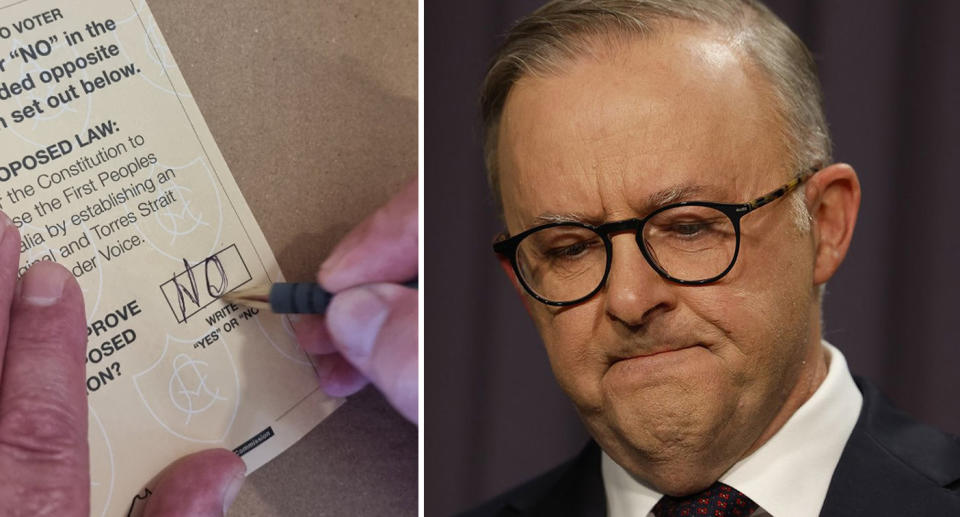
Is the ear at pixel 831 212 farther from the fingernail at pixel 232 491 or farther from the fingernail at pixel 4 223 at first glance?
the fingernail at pixel 4 223

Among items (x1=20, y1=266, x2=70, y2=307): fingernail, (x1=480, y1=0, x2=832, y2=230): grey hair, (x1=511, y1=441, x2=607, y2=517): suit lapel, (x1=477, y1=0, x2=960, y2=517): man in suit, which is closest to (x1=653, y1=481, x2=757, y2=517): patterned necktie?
(x1=477, y1=0, x2=960, y2=517): man in suit

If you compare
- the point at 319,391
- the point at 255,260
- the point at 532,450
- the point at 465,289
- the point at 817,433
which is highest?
the point at 255,260

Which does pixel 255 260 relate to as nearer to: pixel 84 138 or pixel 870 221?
pixel 84 138

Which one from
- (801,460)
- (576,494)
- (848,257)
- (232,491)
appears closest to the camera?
(232,491)

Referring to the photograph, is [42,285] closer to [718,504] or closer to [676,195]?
[676,195]

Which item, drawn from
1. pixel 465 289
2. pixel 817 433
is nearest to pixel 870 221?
pixel 817 433

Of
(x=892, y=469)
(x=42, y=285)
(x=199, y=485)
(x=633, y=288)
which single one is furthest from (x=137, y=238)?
(x=892, y=469)
